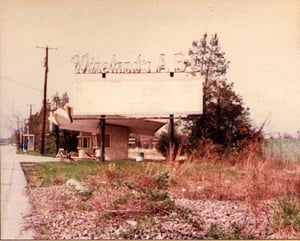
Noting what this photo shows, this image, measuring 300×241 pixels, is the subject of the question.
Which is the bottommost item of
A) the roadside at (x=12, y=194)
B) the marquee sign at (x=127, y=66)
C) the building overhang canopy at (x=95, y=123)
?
the roadside at (x=12, y=194)

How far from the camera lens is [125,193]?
365 centimetres

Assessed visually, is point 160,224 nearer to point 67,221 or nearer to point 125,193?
point 125,193

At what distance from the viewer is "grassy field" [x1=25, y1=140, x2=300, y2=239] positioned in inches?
143

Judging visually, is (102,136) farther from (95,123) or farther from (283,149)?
(283,149)

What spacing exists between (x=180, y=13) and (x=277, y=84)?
58 centimetres

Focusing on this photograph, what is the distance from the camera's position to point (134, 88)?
3.71 m

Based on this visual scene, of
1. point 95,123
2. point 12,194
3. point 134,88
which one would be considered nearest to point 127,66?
→ point 134,88

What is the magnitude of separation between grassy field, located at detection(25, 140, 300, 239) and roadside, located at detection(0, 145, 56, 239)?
0.05m

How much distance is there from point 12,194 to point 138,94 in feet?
2.56

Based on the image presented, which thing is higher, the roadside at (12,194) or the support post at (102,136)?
the support post at (102,136)

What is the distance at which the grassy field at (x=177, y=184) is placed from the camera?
11.9 ft

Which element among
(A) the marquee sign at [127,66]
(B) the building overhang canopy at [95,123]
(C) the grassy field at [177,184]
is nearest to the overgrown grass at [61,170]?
(C) the grassy field at [177,184]

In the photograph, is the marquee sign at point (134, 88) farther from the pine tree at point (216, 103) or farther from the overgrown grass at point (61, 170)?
the overgrown grass at point (61, 170)

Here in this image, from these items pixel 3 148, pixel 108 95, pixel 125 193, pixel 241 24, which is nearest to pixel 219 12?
pixel 241 24
